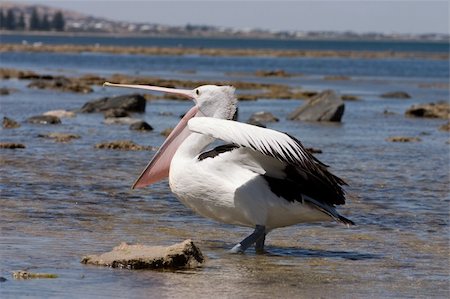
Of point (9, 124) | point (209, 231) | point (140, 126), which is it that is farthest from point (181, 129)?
point (140, 126)

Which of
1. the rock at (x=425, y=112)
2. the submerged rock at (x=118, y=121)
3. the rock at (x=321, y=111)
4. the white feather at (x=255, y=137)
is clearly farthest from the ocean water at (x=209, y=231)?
the rock at (x=425, y=112)

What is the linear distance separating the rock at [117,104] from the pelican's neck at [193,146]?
1459 centimetres

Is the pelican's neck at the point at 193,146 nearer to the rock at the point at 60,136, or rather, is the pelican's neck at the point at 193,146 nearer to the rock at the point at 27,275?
the rock at the point at 27,275

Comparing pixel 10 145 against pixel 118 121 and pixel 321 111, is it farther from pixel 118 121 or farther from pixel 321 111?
pixel 321 111

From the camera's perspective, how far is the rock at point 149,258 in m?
6.91

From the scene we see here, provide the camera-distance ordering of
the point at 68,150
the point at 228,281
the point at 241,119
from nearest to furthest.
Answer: the point at 228,281
the point at 68,150
the point at 241,119

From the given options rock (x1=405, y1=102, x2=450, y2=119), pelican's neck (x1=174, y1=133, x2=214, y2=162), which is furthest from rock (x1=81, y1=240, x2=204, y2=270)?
rock (x1=405, y1=102, x2=450, y2=119)

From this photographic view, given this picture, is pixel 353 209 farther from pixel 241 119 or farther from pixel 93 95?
pixel 93 95

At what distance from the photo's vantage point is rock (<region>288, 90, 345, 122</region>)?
22.4m

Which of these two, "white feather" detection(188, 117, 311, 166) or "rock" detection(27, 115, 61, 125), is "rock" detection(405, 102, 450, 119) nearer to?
"rock" detection(27, 115, 61, 125)

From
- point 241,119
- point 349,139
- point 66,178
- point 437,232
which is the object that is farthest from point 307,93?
point 437,232

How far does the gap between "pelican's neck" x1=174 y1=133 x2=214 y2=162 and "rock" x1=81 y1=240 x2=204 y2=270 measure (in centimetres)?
104

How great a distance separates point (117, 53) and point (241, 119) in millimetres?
74008

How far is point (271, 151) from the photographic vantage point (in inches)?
286
